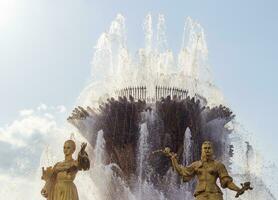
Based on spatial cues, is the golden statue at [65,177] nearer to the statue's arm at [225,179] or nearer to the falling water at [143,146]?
the statue's arm at [225,179]

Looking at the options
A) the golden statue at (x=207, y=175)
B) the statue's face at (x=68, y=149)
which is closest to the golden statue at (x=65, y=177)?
the statue's face at (x=68, y=149)

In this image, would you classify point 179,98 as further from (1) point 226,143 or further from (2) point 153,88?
(1) point 226,143

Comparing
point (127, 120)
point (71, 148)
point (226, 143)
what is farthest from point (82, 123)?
point (71, 148)

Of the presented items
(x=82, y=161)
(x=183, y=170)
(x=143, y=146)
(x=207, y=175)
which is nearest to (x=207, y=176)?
(x=207, y=175)

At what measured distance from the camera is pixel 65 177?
11898 millimetres

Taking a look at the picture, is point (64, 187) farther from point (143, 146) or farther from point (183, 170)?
point (143, 146)

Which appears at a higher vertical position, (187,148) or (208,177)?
(187,148)

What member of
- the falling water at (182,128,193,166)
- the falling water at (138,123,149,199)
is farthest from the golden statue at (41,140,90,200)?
the falling water at (182,128,193,166)

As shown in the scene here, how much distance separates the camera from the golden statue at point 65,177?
462 inches

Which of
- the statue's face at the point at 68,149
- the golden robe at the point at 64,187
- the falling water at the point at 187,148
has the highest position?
the falling water at the point at 187,148

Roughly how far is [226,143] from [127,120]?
4275mm

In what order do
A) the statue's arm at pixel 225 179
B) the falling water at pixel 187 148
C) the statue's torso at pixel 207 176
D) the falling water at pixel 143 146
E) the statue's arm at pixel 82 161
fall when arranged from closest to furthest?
the statue's arm at pixel 225 179 < the statue's torso at pixel 207 176 < the statue's arm at pixel 82 161 < the falling water at pixel 143 146 < the falling water at pixel 187 148

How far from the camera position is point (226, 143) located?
23.4 m

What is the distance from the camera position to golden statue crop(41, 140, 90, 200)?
1174cm
